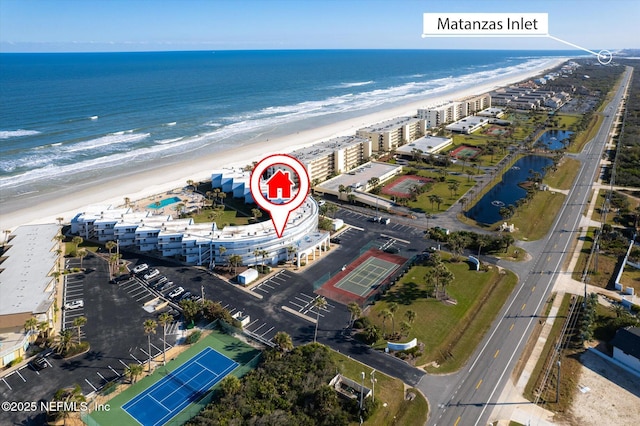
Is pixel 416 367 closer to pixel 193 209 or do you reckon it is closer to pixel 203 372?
pixel 203 372

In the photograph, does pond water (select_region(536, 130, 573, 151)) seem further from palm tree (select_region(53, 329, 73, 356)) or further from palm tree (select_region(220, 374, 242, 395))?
palm tree (select_region(53, 329, 73, 356))

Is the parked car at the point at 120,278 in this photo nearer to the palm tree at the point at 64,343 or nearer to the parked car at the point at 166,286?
the parked car at the point at 166,286

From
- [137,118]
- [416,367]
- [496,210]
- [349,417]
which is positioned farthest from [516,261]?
[137,118]

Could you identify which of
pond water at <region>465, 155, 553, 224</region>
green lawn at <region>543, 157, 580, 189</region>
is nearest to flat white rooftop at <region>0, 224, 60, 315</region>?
pond water at <region>465, 155, 553, 224</region>

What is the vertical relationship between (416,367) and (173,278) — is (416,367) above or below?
below

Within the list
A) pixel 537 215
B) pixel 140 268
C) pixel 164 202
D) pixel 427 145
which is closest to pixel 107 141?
pixel 164 202

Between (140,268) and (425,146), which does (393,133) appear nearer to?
(425,146)

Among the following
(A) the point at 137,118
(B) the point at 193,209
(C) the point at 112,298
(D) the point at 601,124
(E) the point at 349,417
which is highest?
(A) the point at 137,118

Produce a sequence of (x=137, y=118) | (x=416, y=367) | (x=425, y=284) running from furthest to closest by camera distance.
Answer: (x=137, y=118) → (x=425, y=284) → (x=416, y=367)
